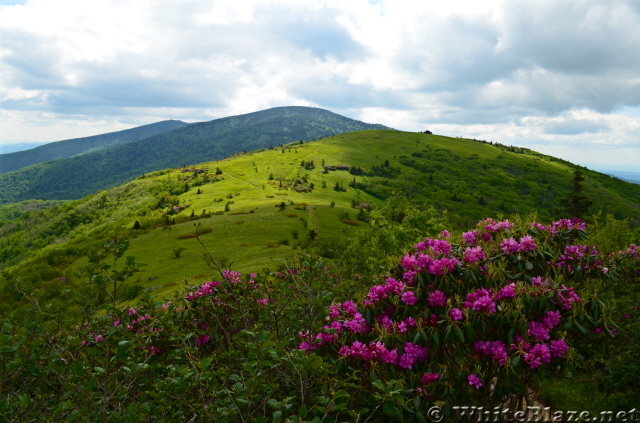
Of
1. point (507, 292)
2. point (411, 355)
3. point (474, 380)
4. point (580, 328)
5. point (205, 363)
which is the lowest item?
point (474, 380)

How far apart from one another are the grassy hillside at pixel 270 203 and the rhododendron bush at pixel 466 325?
3.24ft

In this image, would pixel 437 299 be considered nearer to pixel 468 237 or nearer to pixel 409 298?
pixel 409 298

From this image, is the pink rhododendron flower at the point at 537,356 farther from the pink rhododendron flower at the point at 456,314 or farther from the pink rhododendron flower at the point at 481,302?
the pink rhododendron flower at the point at 456,314

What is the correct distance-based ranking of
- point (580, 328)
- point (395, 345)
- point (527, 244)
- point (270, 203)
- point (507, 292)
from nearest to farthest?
point (580, 328)
point (507, 292)
point (395, 345)
point (527, 244)
point (270, 203)

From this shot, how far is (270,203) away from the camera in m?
77.2

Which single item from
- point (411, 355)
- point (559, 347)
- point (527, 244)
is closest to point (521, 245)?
point (527, 244)

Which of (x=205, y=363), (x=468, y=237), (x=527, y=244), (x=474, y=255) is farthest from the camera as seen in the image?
(x=468, y=237)

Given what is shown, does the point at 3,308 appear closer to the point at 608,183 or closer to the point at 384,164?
the point at 384,164

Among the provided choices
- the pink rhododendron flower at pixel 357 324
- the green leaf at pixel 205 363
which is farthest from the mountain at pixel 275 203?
the green leaf at pixel 205 363

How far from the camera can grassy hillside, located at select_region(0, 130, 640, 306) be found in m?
49.6

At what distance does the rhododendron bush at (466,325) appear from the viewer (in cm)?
439

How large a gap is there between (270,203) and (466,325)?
74045 millimetres

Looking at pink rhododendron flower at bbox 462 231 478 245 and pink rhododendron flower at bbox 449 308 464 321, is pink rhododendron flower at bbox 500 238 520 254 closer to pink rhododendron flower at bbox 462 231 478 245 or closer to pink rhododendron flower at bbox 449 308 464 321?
pink rhododendron flower at bbox 462 231 478 245

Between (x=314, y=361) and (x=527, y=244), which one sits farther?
(x=527, y=244)
